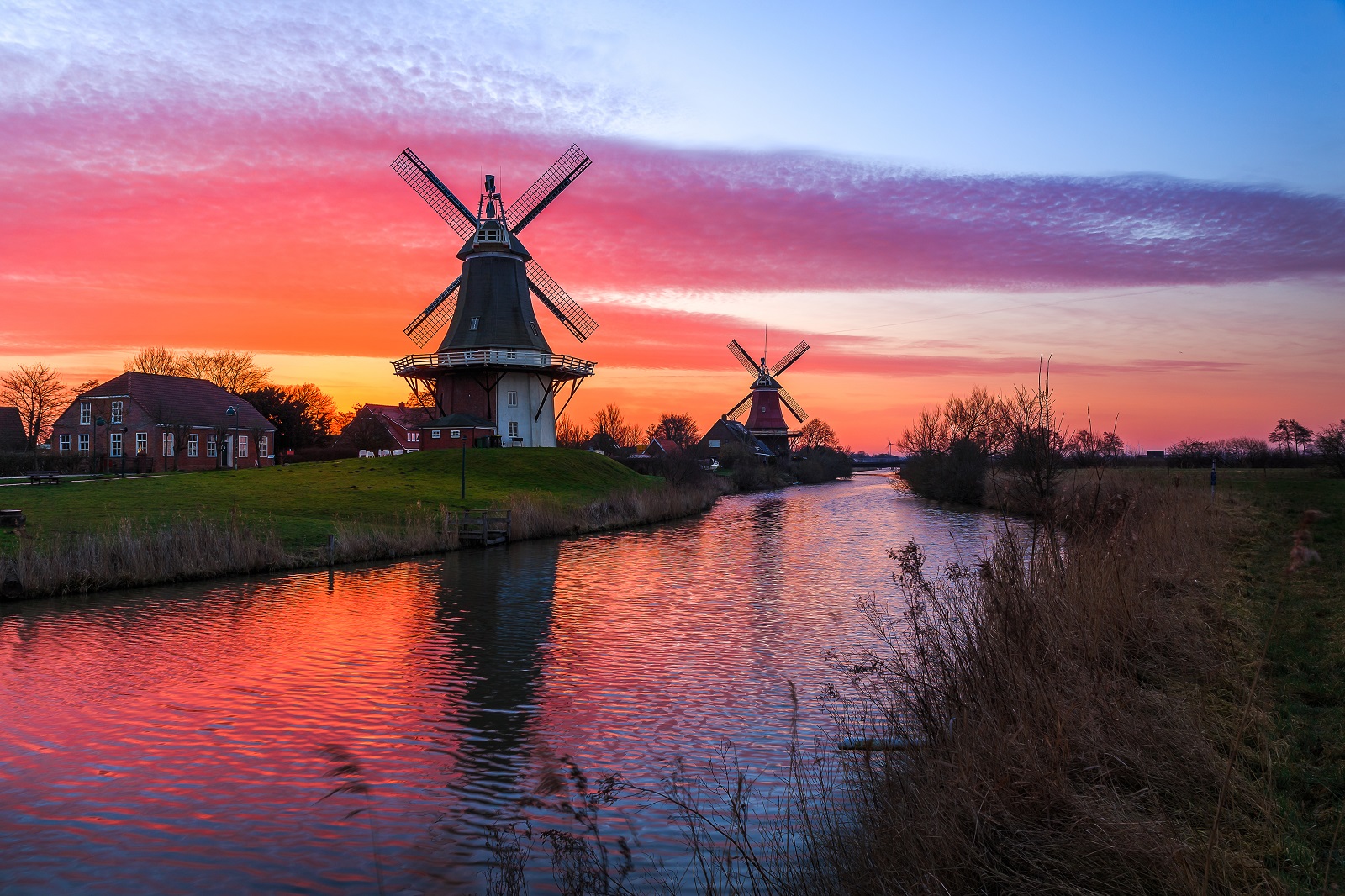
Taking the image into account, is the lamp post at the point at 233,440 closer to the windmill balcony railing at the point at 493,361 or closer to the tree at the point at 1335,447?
the windmill balcony railing at the point at 493,361

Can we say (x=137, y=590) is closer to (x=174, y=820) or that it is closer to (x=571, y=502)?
(x=174, y=820)

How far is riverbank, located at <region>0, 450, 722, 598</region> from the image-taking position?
18703 millimetres

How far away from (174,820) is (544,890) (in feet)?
11.6

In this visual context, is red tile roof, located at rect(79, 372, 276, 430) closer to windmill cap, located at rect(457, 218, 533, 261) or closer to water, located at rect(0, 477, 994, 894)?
windmill cap, located at rect(457, 218, 533, 261)

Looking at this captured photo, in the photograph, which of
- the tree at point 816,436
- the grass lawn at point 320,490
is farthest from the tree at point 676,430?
the grass lawn at point 320,490

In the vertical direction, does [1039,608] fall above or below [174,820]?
above

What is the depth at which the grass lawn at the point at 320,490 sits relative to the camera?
24.9 meters

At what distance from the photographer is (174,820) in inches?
291

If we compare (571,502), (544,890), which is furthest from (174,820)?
(571,502)

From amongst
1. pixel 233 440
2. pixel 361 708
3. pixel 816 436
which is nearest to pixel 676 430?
pixel 816 436

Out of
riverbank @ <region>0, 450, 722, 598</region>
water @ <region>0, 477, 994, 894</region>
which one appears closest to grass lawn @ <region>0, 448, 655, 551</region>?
riverbank @ <region>0, 450, 722, 598</region>

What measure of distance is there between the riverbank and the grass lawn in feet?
0.28

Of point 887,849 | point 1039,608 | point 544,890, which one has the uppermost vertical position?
point 1039,608

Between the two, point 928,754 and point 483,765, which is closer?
point 928,754
